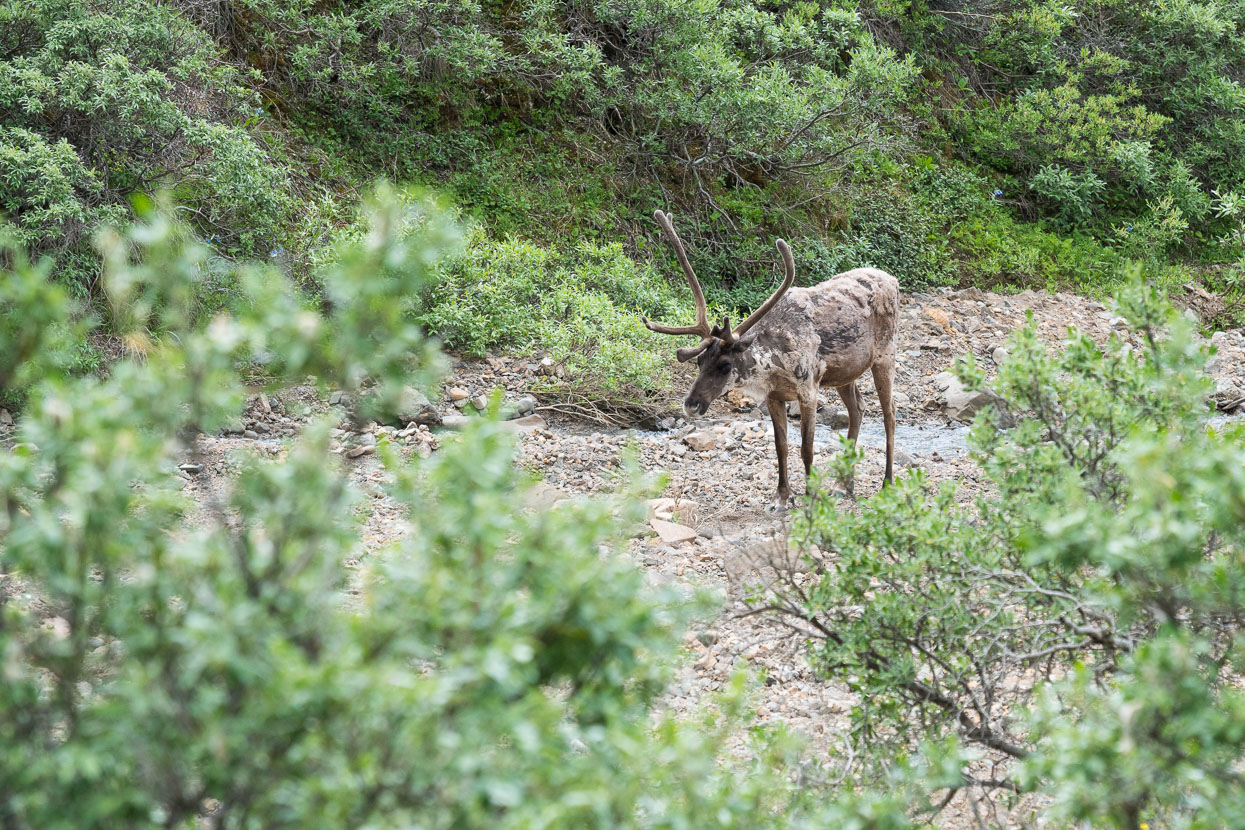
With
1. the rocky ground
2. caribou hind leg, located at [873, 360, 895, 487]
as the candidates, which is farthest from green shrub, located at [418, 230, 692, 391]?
caribou hind leg, located at [873, 360, 895, 487]

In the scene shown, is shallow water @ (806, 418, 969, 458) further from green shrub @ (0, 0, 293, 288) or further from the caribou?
green shrub @ (0, 0, 293, 288)

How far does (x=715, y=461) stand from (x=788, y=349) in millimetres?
1422

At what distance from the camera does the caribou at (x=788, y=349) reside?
7613 millimetres

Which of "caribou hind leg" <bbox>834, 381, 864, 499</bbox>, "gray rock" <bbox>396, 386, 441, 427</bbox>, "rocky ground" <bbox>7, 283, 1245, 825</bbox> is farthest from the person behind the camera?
"gray rock" <bbox>396, 386, 441, 427</bbox>

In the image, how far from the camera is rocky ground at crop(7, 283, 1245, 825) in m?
5.44

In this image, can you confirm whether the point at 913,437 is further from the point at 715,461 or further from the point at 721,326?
the point at 721,326

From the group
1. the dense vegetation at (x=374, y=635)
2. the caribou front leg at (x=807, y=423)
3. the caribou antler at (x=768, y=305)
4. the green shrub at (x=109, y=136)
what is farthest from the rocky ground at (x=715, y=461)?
the dense vegetation at (x=374, y=635)

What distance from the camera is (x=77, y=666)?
6.86 ft

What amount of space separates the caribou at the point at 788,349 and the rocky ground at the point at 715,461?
0.64 m

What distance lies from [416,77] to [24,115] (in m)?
4.88

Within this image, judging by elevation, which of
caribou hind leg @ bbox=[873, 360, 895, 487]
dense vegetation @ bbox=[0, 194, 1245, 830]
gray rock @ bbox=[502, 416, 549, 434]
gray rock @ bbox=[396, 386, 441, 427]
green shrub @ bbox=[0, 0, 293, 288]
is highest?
dense vegetation @ bbox=[0, 194, 1245, 830]

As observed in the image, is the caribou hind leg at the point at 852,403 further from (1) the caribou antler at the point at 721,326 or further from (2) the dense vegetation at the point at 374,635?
(2) the dense vegetation at the point at 374,635

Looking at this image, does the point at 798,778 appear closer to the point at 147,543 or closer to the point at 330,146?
the point at 147,543

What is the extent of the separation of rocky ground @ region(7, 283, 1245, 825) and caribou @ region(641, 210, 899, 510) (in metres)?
0.64
